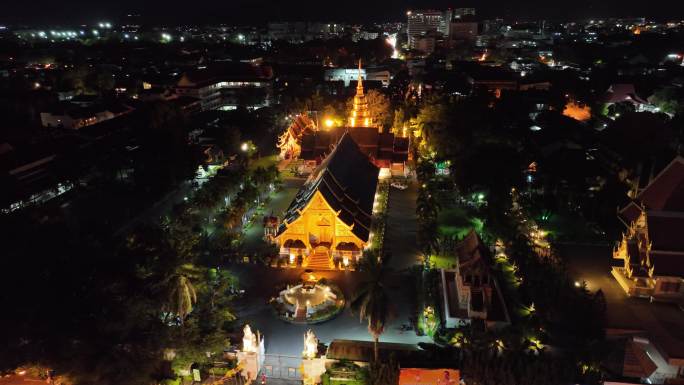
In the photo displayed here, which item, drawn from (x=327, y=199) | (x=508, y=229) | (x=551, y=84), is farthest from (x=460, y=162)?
(x=551, y=84)

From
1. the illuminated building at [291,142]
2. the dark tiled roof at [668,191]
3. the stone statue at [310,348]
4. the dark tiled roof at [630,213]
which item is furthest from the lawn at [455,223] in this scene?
the illuminated building at [291,142]

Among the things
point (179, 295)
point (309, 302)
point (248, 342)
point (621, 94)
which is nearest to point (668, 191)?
point (309, 302)

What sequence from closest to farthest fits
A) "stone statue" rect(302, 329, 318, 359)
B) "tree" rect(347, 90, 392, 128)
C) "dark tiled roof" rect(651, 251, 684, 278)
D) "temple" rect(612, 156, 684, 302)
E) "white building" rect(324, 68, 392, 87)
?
"stone statue" rect(302, 329, 318, 359) → "dark tiled roof" rect(651, 251, 684, 278) → "temple" rect(612, 156, 684, 302) → "tree" rect(347, 90, 392, 128) → "white building" rect(324, 68, 392, 87)

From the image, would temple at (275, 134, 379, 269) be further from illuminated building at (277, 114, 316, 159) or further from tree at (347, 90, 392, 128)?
tree at (347, 90, 392, 128)

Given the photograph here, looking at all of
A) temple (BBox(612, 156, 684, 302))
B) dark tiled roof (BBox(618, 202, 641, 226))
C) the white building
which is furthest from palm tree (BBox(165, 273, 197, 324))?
the white building

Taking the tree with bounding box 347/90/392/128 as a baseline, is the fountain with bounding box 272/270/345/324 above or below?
below

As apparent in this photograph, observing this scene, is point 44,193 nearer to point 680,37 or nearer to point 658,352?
point 658,352

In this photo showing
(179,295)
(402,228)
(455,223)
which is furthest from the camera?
(455,223)

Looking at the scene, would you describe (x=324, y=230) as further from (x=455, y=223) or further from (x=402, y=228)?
(x=455, y=223)
